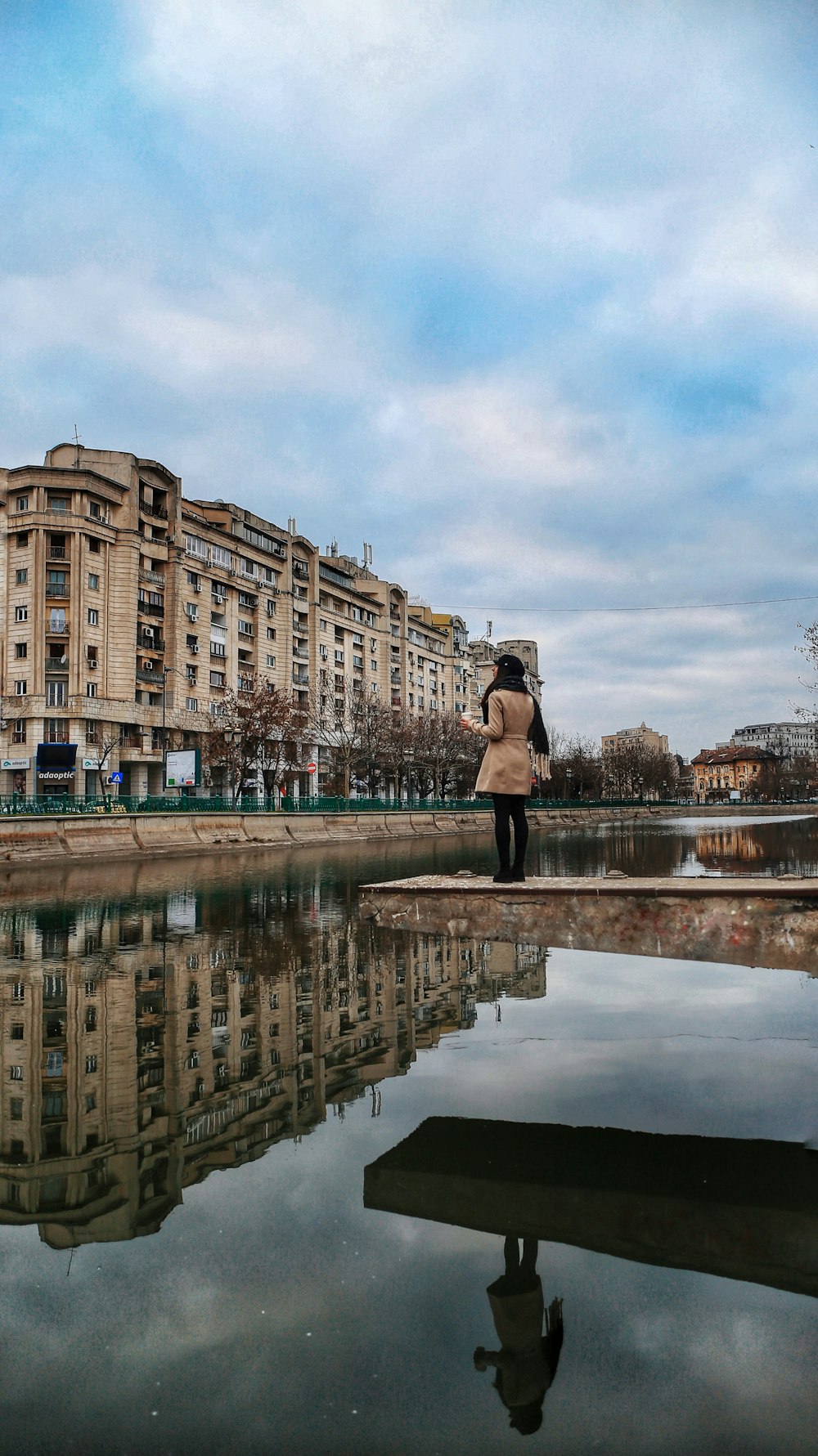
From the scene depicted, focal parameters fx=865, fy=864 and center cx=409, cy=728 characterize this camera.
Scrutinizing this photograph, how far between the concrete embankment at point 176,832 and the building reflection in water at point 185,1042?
70.2 ft

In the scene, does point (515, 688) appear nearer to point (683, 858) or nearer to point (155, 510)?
point (683, 858)

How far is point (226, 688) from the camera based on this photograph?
216 feet

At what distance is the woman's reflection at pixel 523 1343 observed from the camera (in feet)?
8.61

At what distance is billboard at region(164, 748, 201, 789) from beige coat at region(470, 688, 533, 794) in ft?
132

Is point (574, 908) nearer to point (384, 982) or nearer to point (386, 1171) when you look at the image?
point (386, 1171)

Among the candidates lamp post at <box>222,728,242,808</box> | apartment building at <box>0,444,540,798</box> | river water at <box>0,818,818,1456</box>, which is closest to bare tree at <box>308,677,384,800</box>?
apartment building at <box>0,444,540,798</box>

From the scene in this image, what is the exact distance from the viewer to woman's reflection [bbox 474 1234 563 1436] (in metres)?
2.62

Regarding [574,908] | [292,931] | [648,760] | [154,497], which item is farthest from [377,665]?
[574,908]

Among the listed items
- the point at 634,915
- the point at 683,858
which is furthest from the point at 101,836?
the point at 634,915

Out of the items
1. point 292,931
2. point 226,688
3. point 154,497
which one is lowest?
point 292,931

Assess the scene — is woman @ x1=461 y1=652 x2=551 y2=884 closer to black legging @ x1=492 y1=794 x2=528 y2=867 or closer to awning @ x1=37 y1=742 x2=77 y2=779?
black legging @ x1=492 y1=794 x2=528 y2=867

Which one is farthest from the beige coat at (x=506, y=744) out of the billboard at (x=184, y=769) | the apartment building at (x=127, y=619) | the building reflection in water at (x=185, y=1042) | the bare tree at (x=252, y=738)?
the apartment building at (x=127, y=619)

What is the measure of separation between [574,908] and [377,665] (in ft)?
285

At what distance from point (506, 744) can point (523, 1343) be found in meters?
3.97
